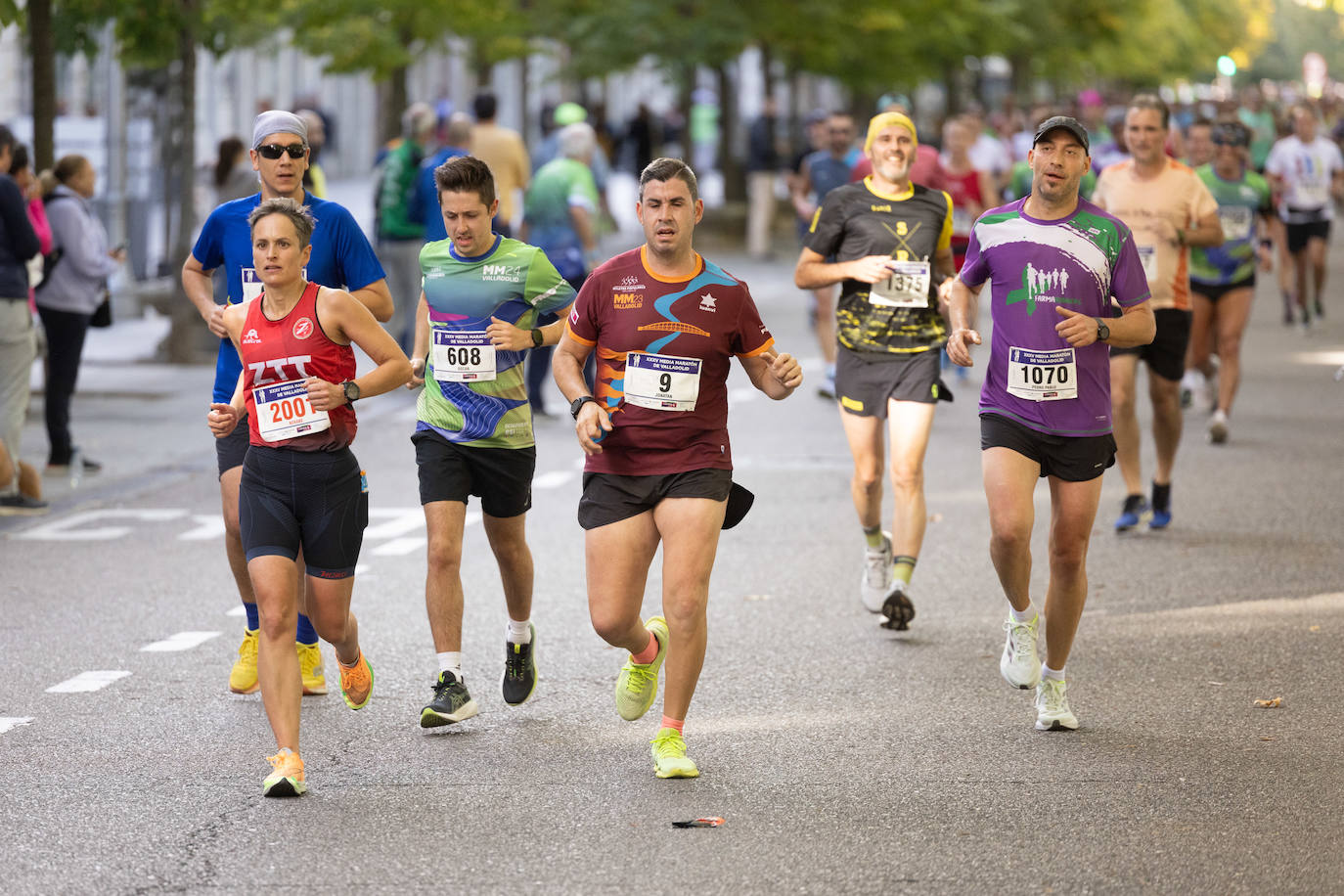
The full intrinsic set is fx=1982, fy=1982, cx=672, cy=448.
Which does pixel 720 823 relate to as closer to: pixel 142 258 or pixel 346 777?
pixel 346 777

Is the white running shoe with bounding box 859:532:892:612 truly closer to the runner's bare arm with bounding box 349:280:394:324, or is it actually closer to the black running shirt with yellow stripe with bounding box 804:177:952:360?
the black running shirt with yellow stripe with bounding box 804:177:952:360

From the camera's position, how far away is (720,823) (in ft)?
18.2

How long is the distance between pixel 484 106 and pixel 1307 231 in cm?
885

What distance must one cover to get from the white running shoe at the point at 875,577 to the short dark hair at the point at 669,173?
2772mm

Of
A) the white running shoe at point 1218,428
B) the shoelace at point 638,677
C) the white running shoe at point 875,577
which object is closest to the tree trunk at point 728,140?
the white running shoe at point 1218,428

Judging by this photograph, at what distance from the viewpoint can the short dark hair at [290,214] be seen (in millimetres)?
5945

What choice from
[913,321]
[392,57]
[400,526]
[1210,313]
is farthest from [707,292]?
[392,57]

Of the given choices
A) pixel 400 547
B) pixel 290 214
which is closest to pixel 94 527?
pixel 400 547

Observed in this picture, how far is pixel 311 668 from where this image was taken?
23.1 feet

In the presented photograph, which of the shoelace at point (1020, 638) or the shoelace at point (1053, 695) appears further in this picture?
the shoelace at point (1020, 638)

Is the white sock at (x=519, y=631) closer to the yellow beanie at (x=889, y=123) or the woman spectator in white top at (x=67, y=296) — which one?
the yellow beanie at (x=889, y=123)

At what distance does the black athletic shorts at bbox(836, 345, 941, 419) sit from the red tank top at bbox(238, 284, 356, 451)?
3.01m

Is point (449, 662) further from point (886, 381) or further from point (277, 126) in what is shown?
point (886, 381)

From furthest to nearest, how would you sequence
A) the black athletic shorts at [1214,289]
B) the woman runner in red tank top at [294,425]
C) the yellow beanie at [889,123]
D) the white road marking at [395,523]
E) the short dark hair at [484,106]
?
the short dark hair at [484,106], the black athletic shorts at [1214,289], the white road marking at [395,523], the yellow beanie at [889,123], the woman runner in red tank top at [294,425]
